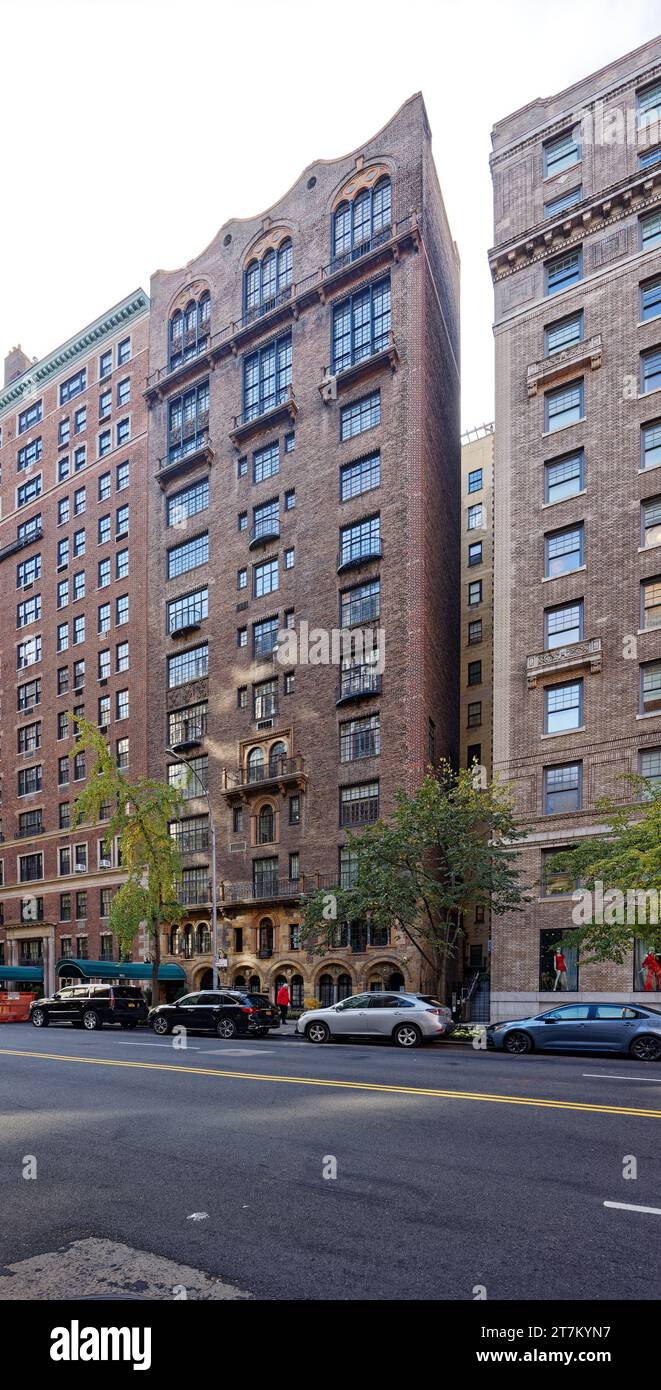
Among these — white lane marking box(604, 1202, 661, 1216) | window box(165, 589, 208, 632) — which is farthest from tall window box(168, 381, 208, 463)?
white lane marking box(604, 1202, 661, 1216)

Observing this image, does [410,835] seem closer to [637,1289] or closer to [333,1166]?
[333,1166]

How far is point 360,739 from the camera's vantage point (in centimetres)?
4006

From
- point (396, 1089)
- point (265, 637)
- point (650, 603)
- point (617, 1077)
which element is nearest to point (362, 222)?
point (265, 637)

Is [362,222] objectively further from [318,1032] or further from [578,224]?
[318,1032]

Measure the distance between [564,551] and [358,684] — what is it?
10591 mm

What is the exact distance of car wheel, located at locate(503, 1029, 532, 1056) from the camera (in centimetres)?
2150

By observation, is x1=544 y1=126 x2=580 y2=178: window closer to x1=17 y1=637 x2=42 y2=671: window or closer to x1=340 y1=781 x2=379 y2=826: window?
x1=340 y1=781 x2=379 y2=826: window

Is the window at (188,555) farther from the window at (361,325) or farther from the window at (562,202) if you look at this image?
the window at (562,202)

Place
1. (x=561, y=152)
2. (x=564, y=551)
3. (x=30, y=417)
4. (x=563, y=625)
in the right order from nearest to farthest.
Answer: (x=563, y=625), (x=564, y=551), (x=561, y=152), (x=30, y=417)

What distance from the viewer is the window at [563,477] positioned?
115ft

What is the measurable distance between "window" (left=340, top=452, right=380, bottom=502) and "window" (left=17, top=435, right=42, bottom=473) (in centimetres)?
3058

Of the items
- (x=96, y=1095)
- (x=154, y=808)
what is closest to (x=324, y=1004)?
(x=154, y=808)

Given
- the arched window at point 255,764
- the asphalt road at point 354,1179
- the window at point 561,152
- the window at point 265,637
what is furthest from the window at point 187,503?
the asphalt road at point 354,1179

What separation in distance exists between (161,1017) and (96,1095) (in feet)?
52.3
